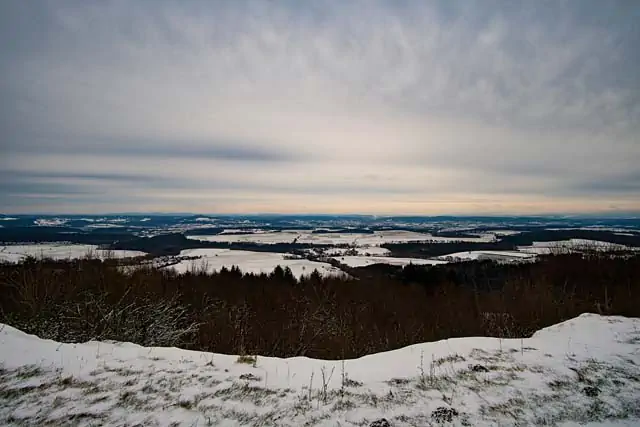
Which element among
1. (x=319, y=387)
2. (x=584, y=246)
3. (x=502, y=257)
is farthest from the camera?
(x=502, y=257)

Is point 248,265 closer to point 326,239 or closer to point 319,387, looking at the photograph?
point 319,387

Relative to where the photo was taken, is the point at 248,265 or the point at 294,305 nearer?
the point at 294,305

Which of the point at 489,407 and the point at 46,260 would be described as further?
the point at 46,260

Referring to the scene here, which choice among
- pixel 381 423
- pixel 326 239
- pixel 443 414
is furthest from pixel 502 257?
pixel 326 239

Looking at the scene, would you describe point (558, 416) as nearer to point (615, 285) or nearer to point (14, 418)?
point (14, 418)

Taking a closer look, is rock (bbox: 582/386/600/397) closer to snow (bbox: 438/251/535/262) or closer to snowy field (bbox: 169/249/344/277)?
snowy field (bbox: 169/249/344/277)

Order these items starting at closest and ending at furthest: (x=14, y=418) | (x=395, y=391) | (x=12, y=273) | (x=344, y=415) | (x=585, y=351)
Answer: (x=14, y=418) → (x=344, y=415) → (x=395, y=391) → (x=585, y=351) → (x=12, y=273)

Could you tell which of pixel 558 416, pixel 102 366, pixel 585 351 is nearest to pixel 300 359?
pixel 102 366
